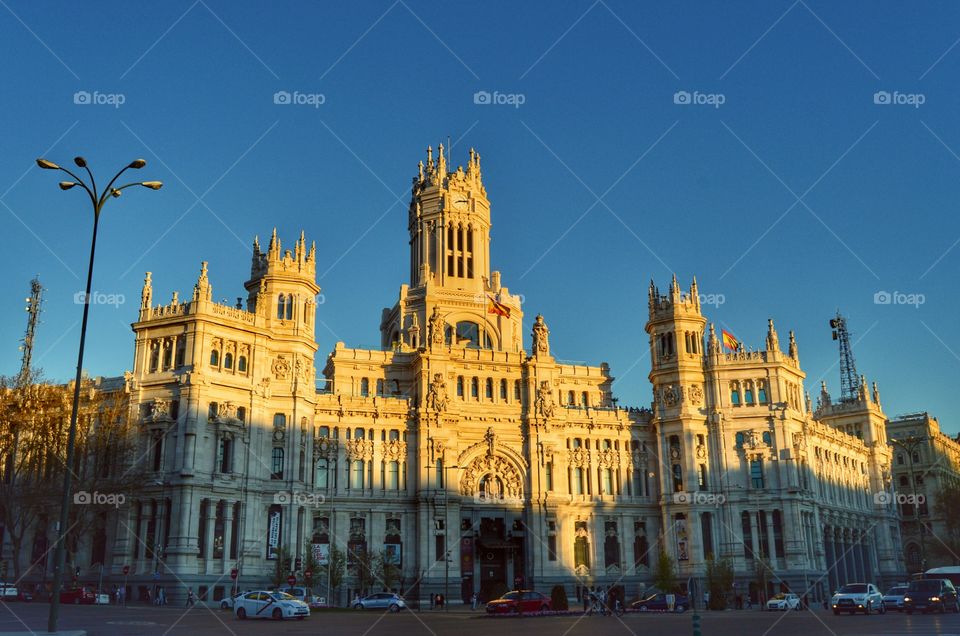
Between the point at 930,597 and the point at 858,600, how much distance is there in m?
3.78

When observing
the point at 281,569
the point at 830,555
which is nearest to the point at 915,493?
the point at 830,555

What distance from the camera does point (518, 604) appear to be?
57.4 m

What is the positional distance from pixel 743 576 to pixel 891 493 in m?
43.9

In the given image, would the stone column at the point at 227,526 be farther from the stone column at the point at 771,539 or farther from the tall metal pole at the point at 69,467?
the stone column at the point at 771,539

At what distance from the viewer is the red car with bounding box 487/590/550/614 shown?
5694 cm

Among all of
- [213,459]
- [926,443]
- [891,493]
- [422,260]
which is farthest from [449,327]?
[926,443]

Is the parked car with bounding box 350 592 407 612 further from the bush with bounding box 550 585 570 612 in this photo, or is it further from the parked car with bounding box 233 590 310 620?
the parked car with bounding box 233 590 310 620

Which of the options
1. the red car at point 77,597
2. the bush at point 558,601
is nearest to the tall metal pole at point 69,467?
the red car at point 77,597

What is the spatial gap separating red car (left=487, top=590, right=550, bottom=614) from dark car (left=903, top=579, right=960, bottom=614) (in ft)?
73.0

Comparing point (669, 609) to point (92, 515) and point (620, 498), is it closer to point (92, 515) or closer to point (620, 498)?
point (620, 498)

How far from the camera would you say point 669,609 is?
66062 mm

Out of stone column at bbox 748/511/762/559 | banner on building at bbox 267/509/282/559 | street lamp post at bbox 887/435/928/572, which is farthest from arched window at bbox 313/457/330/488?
street lamp post at bbox 887/435/928/572

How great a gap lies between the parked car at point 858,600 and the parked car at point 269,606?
102 ft

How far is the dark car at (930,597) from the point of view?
160ft
